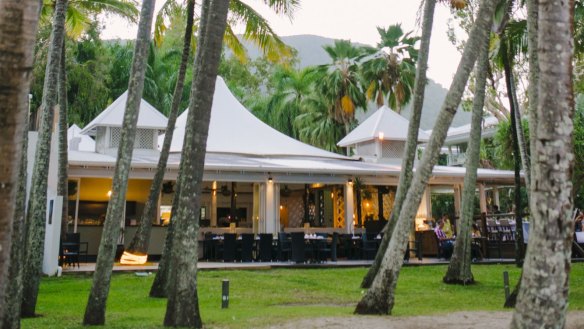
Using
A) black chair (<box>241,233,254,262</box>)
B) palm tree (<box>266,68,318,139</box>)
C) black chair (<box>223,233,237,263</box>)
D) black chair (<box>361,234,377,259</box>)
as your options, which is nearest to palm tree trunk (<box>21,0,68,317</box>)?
black chair (<box>223,233,237,263</box>)

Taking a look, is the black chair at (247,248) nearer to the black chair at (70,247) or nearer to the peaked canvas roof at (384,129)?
the black chair at (70,247)

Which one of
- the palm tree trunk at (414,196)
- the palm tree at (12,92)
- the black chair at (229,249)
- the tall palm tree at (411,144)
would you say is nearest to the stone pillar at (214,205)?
the black chair at (229,249)

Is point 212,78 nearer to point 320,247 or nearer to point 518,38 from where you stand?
point 518,38

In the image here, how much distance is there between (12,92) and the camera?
2553 mm

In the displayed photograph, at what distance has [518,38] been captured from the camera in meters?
13.2

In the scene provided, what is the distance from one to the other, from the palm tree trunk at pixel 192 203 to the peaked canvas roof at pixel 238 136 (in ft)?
45.1

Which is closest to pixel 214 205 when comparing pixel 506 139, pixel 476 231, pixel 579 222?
pixel 476 231

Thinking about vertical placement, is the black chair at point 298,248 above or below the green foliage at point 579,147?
below

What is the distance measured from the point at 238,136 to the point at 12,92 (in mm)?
19354

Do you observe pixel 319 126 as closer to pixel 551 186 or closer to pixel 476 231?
pixel 476 231

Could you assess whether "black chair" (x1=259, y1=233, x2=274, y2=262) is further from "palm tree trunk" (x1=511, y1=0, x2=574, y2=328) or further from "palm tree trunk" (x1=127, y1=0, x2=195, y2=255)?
"palm tree trunk" (x1=511, y1=0, x2=574, y2=328)

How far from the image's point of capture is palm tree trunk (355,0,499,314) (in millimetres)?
7527

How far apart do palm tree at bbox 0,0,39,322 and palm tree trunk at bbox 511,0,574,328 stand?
11.6 feet

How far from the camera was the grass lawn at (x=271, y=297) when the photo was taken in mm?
7586
